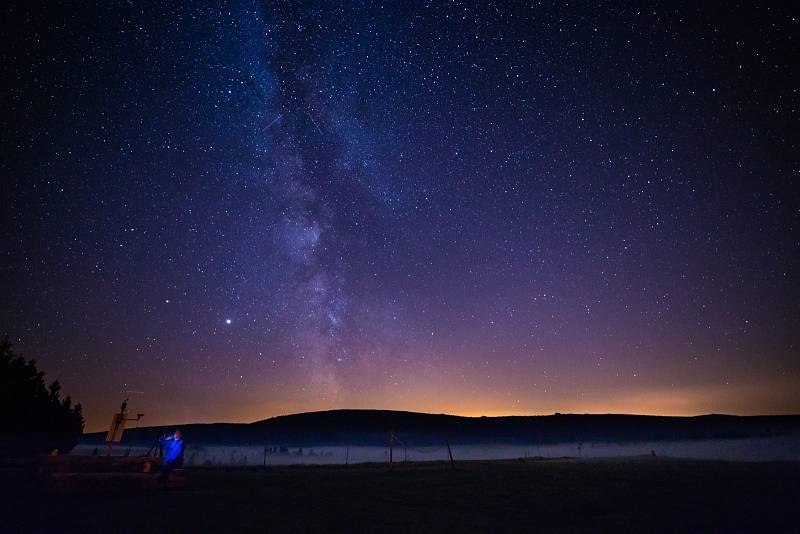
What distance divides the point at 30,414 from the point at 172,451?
9228 millimetres

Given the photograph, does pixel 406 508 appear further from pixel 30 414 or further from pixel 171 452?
pixel 30 414

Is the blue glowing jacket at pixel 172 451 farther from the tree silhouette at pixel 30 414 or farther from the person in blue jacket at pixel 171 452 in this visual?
the tree silhouette at pixel 30 414

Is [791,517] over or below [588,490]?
below

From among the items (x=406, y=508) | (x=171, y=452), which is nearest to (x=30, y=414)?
(x=171, y=452)

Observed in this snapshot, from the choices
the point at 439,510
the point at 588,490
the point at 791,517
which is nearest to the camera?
the point at 791,517

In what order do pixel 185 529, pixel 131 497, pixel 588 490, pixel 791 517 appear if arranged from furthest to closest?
pixel 588 490 → pixel 131 497 → pixel 791 517 → pixel 185 529

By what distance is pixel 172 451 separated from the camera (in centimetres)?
2208

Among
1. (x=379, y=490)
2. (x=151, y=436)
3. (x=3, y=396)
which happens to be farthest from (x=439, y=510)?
(x=151, y=436)

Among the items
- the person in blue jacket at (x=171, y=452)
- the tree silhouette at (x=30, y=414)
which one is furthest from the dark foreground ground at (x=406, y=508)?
the tree silhouette at (x=30, y=414)

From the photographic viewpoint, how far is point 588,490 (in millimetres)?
24203

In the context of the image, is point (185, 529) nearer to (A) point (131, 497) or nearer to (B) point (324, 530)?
(B) point (324, 530)

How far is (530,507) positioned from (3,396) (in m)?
24.0

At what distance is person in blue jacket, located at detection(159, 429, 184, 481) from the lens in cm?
2197

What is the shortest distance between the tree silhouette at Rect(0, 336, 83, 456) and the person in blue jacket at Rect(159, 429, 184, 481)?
7.17m
